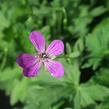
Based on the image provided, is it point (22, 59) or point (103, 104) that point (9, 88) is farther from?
point (22, 59)

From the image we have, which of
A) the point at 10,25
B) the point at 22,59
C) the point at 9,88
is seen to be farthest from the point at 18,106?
the point at 22,59

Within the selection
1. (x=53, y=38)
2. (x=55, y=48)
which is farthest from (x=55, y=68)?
(x=53, y=38)

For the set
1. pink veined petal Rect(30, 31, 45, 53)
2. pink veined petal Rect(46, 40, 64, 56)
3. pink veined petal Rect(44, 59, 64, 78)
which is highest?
pink veined petal Rect(30, 31, 45, 53)

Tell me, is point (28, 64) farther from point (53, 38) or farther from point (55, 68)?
point (53, 38)

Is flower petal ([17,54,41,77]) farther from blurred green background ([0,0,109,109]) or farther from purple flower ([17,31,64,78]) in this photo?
blurred green background ([0,0,109,109])

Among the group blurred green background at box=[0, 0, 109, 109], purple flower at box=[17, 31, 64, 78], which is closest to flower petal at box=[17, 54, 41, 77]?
purple flower at box=[17, 31, 64, 78]

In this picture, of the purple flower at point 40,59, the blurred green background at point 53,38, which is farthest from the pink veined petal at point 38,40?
the blurred green background at point 53,38
